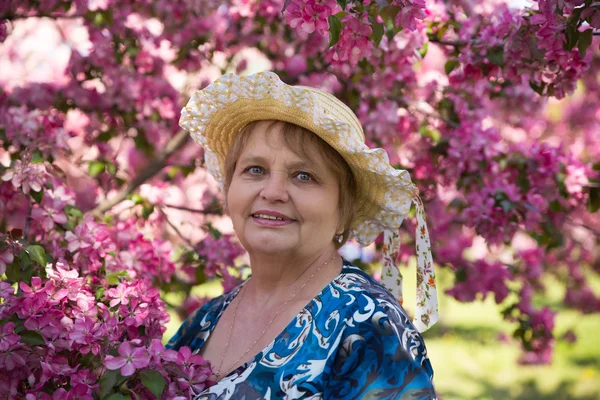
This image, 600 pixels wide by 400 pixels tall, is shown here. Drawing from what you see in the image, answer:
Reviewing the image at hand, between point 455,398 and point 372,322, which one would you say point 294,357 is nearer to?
point 372,322

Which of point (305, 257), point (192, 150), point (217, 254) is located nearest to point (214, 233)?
point (217, 254)

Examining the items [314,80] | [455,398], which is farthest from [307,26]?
[455,398]

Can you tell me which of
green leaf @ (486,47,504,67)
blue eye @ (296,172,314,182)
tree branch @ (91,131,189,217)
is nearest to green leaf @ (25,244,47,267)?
blue eye @ (296,172,314,182)

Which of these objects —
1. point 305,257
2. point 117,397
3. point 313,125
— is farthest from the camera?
point 305,257

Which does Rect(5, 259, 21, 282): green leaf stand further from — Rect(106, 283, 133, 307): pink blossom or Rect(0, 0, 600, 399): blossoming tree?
Rect(106, 283, 133, 307): pink blossom

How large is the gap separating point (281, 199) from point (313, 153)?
0.17m

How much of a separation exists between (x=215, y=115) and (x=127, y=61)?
2161 mm

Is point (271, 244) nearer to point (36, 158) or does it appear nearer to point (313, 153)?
point (313, 153)

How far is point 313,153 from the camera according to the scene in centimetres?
210

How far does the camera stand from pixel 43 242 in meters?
2.68

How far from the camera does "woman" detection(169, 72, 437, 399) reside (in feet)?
5.95

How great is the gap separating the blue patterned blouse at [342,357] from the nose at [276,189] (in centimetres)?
31

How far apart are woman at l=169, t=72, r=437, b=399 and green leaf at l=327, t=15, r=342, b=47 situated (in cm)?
17

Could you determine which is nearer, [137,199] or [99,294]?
[99,294]
